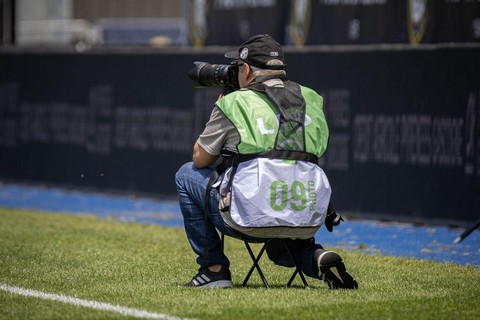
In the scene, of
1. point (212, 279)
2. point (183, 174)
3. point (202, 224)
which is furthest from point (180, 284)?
point (183, 174)

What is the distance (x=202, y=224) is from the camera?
7.21 m

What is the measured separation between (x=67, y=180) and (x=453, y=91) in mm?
6687

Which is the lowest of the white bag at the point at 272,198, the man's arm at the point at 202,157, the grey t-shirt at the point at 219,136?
the white bag at the point at 272,198

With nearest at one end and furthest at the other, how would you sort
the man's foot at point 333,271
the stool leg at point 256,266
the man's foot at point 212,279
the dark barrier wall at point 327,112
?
1. the man's foot at point 333,271
2. the stool leg at point 256,266
3. the man's foot at point 212,279
4. the dark barrier wall at point 327,112

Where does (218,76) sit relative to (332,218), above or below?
above

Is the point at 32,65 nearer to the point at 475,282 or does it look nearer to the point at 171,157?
the point at 171,157

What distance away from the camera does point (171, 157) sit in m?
14.4

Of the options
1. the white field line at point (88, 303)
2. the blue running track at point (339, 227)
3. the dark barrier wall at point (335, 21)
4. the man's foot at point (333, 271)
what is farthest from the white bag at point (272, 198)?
the dark barrier wall at point (335, 21)

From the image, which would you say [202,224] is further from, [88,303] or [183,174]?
[88,303]

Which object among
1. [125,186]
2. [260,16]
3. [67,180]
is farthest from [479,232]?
[67,180]

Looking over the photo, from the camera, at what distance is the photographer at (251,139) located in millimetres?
6945

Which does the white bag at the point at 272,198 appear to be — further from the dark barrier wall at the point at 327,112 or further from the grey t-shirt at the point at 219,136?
the dark barrier wall at the point at 327,112

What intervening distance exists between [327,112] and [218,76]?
5.13 metres

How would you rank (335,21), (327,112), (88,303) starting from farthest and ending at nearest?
(335,21)
(327,112)
(88,303)
